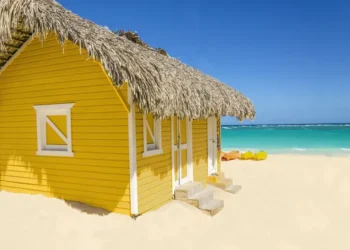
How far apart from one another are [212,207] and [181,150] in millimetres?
1838

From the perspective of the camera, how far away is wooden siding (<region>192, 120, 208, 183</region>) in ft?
28.2

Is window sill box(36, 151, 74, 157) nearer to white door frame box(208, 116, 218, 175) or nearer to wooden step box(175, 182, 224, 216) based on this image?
wooden step box(175, 182, 224, 216)

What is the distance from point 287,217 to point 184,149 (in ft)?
9.92

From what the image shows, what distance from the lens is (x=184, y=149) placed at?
26.7 ft

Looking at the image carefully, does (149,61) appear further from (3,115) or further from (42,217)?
(3,115)

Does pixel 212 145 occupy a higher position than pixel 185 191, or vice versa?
pixel 212 145

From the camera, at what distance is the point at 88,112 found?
19.9ft

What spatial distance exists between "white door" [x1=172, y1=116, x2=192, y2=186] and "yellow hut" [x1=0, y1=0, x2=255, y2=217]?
50 millimetres

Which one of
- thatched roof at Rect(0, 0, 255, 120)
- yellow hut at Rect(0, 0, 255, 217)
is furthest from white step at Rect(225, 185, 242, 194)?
thatched roof at Rect(0, 0, 255, 120)

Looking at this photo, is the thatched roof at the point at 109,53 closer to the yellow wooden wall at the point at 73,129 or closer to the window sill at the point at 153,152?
the yellow wooden wall at the point at 73,129

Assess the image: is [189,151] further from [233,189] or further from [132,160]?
[132,160]

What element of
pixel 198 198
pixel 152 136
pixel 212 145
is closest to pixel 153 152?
pixel 152 136

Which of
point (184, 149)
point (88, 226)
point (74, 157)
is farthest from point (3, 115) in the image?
point (184, 149)

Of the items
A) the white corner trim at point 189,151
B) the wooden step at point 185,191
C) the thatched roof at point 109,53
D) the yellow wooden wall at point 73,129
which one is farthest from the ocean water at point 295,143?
the yellow wooden wall at point 73,129
